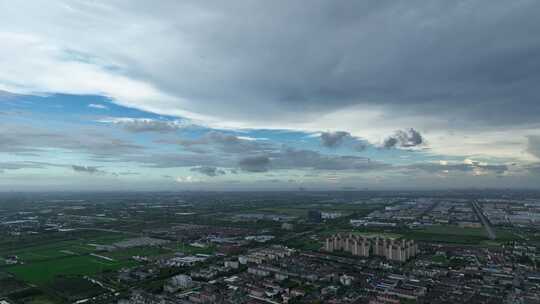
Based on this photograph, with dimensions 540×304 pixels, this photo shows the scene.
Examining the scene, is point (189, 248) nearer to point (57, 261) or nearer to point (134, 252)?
point (134, 252)

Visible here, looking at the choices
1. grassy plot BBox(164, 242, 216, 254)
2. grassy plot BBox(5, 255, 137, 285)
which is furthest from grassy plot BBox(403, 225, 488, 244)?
grassy plot BBox(5, 255, 137, 285)

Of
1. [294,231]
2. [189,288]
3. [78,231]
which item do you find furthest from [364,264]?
[78,231]

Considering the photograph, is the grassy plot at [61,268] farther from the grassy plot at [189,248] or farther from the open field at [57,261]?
the grassy plot at [189,248]

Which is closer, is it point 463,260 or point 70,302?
point 70,302

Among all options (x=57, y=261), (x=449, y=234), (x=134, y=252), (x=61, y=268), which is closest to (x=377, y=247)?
(x=449, y=234)

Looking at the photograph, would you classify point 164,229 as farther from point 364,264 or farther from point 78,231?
point 364,264

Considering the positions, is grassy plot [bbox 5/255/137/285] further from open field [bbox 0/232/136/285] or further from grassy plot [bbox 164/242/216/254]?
grassy plot [bbox 164/242/216/254]
